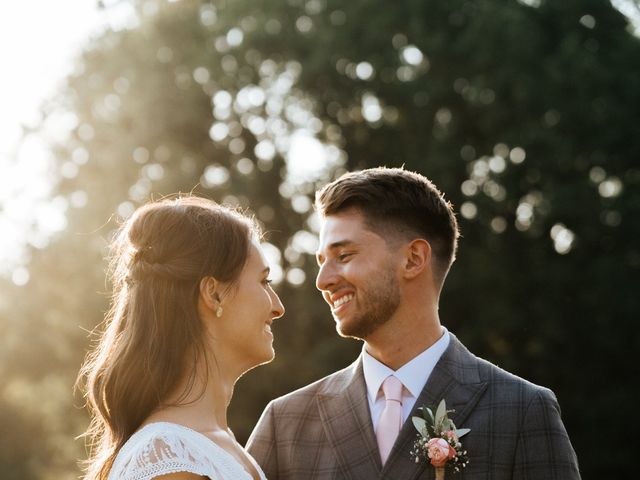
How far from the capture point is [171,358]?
11.1 feet

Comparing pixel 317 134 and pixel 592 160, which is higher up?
pixel 317 134

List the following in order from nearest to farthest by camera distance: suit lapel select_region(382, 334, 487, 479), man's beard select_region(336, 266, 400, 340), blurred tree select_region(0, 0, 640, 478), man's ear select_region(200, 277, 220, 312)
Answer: man's ear select_region(200, 277, 220, 312) < suit lapel select_region(382, 334, 487, 479) < man's beard select_region(336, 266, 400, 340) < blurred tree select_region(0, 0, 640, 478)

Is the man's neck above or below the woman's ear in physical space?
below

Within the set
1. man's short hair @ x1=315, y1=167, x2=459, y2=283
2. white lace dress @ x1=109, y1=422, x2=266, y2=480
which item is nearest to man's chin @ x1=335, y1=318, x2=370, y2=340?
man's short hair @ x1=315, y1=167, x2=459, y2=283

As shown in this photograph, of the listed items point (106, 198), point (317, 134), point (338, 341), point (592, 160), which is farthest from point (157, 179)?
point (592, 160)

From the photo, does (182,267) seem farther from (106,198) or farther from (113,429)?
(106,198)

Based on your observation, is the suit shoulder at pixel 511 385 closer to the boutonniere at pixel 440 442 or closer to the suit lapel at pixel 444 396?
the suit lapel at pixel 444 396

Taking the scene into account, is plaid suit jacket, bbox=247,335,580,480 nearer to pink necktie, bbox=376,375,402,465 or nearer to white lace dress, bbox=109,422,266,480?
pink necktie, bbox=376,375,402,465

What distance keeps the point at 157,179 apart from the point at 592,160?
7.50 metres

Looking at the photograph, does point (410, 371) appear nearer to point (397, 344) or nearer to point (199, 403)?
point (397, 344)

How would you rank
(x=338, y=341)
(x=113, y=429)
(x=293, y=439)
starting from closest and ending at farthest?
(x=113, y=429)
(x=293, y=439)
(x=338, y=341)

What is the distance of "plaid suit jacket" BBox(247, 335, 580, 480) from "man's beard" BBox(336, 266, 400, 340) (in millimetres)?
221

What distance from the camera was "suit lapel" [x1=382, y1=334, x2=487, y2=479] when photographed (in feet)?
12.3

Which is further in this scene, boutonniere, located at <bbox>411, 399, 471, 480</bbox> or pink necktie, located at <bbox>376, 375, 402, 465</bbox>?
pink necktie, located at <bbox>376, 375, 402, 465</bbox>
